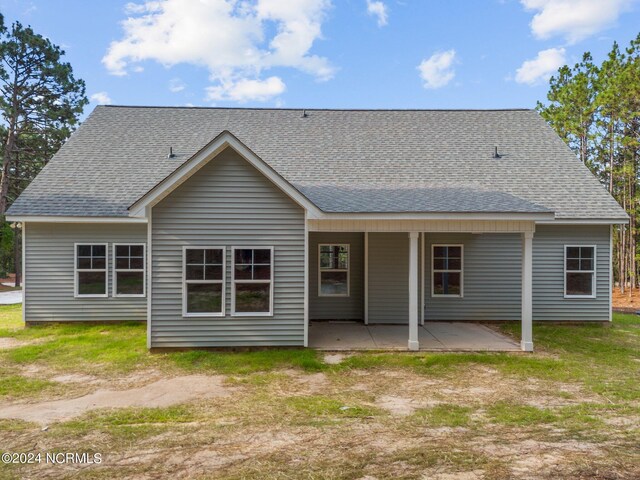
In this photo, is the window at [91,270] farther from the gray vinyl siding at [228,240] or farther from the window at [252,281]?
the window at [252,281]

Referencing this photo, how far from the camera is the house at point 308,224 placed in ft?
26.6

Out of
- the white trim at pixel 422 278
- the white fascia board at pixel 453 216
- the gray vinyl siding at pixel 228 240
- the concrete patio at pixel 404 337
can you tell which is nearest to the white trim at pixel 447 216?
the white fascia board at pixel 453 216

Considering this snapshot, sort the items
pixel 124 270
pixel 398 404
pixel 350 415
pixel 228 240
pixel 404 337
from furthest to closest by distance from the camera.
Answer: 1. pixel 124 270
2. pixel 404 337
3. pixel 228 240
4. pixel 398 404
5. pixel 350 415

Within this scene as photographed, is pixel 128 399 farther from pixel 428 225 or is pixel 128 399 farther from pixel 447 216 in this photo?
pixel 447 216

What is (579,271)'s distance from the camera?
1092 cm

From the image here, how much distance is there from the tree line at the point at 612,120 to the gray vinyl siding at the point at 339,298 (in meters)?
17.3

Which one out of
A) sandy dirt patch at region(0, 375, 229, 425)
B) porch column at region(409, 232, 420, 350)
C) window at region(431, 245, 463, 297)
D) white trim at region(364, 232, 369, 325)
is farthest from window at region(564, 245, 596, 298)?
sandy dirt patch at region(0, 375, 229, 425)

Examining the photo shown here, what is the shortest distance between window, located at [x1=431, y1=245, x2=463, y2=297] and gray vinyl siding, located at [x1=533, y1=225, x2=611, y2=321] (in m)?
2.08

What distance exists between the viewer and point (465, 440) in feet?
14.5

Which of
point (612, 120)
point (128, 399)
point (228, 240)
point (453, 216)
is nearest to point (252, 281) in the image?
point (228, 240)

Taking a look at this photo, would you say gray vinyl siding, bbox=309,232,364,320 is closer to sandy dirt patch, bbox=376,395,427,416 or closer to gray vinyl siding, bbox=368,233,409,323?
gray vinyl siding, bbox=368,233,409,323

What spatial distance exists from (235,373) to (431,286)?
21.4ft

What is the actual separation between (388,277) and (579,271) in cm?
544

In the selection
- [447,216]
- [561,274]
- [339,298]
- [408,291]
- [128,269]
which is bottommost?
[339,298]
